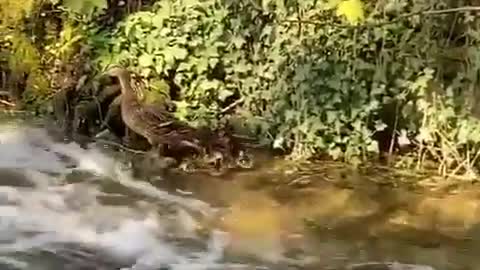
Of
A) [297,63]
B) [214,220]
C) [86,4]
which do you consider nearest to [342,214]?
[214,220]

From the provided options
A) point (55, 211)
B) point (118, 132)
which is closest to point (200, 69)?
point (118, 132)

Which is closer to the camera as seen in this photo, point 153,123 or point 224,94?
point 153,123

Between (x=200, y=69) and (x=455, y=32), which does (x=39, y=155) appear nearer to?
(x=200, y=69)

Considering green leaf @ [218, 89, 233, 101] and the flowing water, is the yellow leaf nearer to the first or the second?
the flowing water

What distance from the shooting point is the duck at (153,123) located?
23.4 feet

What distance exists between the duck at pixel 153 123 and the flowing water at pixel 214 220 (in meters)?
0.26

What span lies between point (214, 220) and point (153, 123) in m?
1.31

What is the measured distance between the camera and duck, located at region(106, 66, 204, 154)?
280 inches

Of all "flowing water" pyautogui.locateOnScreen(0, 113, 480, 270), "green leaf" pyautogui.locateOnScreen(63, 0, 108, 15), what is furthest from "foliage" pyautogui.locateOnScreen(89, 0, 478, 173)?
"green leaf" pyautogui.locateOnScreen(63, 0, 108, 15)

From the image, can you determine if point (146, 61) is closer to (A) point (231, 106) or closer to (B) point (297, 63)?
(A) point (231, 106)

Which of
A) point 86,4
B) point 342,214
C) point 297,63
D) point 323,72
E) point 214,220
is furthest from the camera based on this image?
point 297,63

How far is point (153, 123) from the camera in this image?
7242mm

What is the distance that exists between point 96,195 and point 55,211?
0.35 meters

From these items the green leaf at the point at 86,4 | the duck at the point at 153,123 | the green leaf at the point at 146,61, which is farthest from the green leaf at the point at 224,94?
the green leaf at the point at 86,4
